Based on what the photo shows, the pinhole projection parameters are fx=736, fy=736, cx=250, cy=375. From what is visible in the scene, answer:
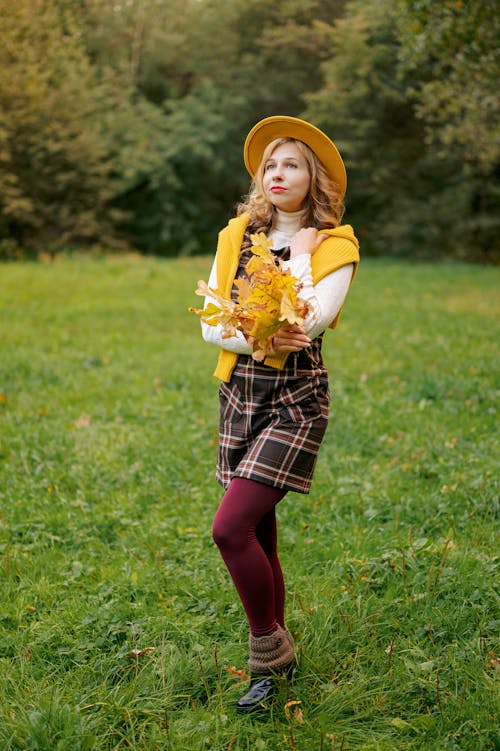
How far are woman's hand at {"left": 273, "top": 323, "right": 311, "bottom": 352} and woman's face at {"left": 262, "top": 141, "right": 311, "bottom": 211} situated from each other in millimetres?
621

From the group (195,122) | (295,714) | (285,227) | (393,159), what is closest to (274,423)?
(285,227)

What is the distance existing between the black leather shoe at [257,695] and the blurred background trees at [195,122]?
1955cm

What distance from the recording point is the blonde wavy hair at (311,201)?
2893 millimetres

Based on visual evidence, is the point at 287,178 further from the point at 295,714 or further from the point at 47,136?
the point at 47,136

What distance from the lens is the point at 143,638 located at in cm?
312

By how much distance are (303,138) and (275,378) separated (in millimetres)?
968

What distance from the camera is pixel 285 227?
9.66 ft

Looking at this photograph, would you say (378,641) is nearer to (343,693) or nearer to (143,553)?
(343,693)

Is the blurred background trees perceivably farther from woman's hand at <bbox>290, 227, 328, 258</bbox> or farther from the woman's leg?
the woman's leg

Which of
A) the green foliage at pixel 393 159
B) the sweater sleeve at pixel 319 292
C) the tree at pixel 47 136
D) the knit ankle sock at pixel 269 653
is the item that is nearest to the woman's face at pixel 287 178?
the sweater sleeve at pixel 319 292

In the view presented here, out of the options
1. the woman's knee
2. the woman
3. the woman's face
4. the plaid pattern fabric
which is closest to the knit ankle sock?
the woman

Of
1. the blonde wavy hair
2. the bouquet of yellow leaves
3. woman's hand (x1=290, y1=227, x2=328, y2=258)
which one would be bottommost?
the bouquet of yellow leaves

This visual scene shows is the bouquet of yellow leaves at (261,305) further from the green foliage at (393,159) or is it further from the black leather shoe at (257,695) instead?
the green foliage at (393,159)

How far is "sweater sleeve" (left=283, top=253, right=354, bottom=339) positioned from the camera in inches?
103
